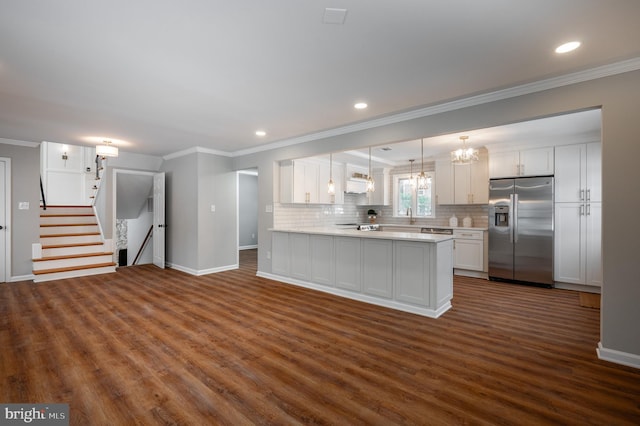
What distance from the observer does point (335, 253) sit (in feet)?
15.7

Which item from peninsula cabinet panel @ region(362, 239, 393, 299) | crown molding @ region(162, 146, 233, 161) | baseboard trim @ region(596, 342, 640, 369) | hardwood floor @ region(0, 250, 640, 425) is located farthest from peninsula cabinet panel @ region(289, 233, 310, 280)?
baseboard trim @ region(596, 342, 640, 369)

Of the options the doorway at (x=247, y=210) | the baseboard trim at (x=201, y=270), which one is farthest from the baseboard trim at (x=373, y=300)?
the doorway at (x=247, y=210)

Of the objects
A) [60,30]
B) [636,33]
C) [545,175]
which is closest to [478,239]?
[545,175]

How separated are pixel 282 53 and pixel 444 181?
17.2ft

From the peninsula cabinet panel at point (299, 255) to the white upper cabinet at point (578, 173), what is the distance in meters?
4.45

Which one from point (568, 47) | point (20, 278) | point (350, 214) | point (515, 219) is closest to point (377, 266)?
point (568, 47)

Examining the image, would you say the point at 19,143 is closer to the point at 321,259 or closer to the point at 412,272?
the point at 321,259

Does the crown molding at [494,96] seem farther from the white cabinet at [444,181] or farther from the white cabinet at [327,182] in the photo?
the white cabinet at [444,181]

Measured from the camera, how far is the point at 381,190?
796cm

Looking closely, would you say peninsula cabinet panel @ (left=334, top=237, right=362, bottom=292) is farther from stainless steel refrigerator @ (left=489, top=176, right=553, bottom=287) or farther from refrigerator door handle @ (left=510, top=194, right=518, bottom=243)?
refrigerator door handle @ (left=510, top=194, right=518, bottom=243)

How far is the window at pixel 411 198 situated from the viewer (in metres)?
7.41

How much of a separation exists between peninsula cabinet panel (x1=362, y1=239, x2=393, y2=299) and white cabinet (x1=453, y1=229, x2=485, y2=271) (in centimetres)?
281

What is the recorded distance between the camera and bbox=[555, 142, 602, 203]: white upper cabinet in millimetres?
4918

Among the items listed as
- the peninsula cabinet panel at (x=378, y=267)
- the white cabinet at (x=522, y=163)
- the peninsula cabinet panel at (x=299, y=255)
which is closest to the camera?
the peninsula cabinet panel at (x=378, y=267)
